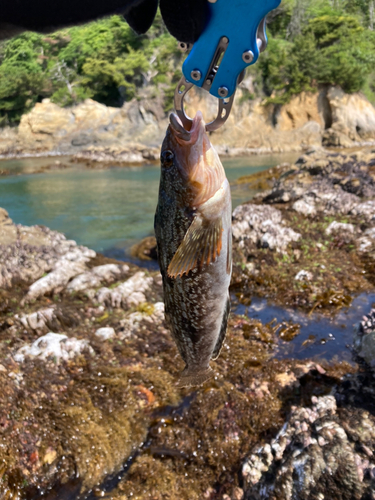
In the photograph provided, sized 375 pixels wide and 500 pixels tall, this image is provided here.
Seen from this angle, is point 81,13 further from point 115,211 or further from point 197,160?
point 115,211

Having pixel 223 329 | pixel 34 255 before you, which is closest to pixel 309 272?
pixel 223 329

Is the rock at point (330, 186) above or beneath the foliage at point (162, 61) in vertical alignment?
beneath

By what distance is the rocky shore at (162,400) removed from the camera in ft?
10.7

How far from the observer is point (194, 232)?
191cm

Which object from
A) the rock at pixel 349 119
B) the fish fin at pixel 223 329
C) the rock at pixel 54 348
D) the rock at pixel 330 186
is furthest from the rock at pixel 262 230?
the rock at pixel 349 119

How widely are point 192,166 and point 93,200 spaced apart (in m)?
16.8

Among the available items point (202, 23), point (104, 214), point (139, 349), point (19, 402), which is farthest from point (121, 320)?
point (104, 214)

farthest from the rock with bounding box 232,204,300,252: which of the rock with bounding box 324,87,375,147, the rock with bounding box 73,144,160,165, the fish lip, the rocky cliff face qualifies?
the rock with bounding box 324,87,375,147

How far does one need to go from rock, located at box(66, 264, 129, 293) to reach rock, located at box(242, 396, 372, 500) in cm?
461

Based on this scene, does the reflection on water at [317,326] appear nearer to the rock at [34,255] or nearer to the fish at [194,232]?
the fish at [194,232]

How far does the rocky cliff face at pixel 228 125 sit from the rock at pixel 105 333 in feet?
110

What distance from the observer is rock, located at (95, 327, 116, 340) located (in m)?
5.43

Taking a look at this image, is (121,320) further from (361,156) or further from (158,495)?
(361,156)

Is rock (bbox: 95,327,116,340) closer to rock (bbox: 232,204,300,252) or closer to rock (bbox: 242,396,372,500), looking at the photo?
rock (bbox: 242,396,372,500)
